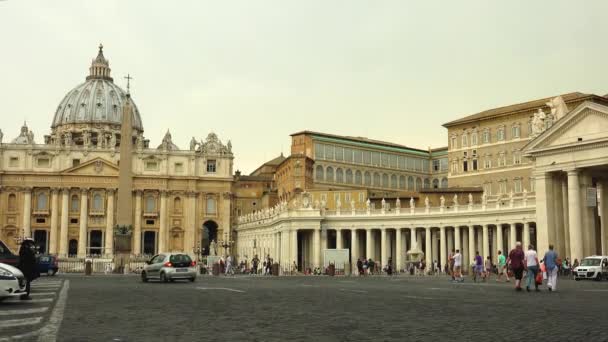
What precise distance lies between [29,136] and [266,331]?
109 m

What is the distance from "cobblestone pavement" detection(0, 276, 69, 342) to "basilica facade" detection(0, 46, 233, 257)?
88.9 m

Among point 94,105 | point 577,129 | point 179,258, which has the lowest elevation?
point 179,258

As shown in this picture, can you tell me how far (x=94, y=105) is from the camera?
498ft

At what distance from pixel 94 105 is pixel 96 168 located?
4413 centimetres

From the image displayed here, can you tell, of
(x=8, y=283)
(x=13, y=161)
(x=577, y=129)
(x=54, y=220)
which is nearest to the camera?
(x=8, y=283)

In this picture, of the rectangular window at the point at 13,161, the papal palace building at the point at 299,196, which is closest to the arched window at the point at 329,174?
the papal palace building at the point at 299,196

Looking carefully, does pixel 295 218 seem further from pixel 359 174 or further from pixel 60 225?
pixel 60 225

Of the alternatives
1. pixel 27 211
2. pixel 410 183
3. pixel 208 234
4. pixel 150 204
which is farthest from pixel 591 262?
pixel 208 234

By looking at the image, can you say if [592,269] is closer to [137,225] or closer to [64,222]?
[137,225]

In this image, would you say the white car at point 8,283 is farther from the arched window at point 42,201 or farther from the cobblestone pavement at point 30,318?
the arched window at point 42,201

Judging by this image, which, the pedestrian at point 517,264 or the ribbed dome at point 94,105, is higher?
the ribbed dome at point 94,105

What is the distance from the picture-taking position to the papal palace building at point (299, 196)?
70688 millimetres

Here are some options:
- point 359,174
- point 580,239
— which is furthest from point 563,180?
point 359,174

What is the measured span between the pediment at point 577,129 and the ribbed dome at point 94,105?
115 m
